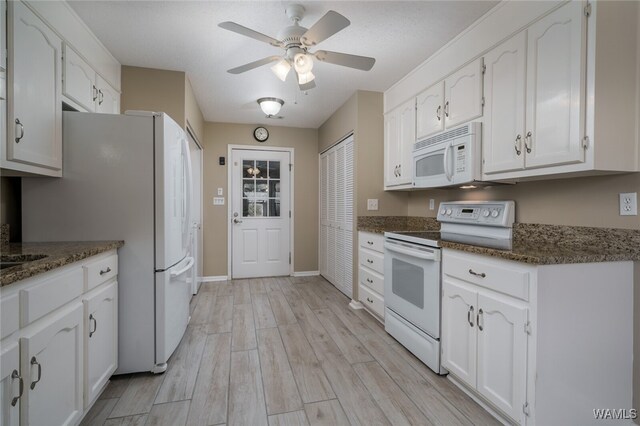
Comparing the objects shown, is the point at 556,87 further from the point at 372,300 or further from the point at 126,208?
the point at 126,208

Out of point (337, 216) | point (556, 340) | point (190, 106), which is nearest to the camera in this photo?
point (556, 340)

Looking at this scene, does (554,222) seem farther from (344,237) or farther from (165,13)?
(165,13)

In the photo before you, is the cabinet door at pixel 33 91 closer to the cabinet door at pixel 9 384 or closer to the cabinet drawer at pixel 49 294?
the cabinet drawer at pixel 49 294

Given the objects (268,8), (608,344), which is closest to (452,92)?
(268,8)

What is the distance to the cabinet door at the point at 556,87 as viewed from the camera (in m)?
1.50

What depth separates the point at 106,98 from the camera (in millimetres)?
2492

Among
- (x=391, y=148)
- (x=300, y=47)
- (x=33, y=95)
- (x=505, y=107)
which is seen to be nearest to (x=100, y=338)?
(x=33, y=95)

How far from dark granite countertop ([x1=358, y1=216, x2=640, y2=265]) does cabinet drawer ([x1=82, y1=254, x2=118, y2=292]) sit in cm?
209

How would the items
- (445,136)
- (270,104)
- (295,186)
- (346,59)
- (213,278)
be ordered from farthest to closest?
(295,186), (213,278), (270,104), (445,136), (346,59)

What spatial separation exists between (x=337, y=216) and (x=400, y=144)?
1391 mm

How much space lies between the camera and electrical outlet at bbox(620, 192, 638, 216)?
60.1 inches

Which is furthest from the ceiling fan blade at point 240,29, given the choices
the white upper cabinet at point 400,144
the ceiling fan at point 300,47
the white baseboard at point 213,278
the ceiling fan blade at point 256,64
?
the white baseboard at point 213,278

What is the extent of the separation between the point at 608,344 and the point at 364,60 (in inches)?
82.3

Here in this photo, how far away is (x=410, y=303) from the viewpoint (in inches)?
93.0
